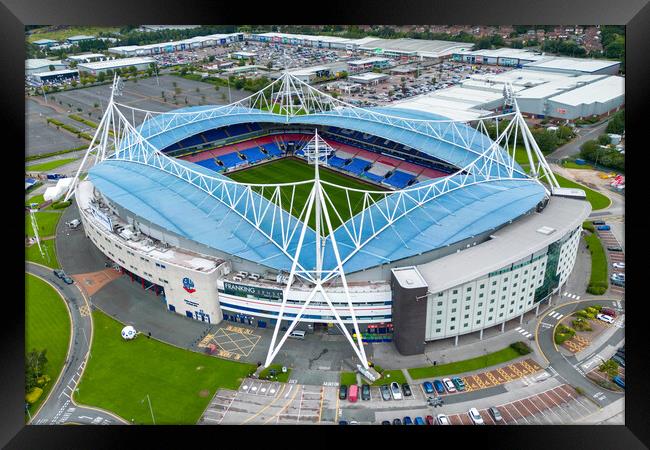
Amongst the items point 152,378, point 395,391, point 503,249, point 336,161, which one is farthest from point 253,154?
point 395,391

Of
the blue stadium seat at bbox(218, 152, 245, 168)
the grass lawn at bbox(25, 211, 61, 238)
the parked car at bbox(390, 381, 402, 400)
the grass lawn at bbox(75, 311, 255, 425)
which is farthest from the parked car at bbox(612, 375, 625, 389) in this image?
the grass lawn at bbox(25, 211, 61, 238)

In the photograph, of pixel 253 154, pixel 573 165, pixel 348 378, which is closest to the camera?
pixel 348 378

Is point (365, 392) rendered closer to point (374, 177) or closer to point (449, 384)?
point (449, 384)

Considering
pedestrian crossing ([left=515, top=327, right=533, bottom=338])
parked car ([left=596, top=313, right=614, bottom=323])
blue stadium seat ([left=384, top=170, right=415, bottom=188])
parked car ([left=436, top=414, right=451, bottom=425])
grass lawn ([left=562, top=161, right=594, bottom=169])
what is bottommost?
parked car ([left=436, top=414, right=451, bottom=425])

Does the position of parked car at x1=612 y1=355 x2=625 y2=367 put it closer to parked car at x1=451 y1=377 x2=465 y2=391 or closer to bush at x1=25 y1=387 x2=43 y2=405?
parked car at x1=451 y1=377 x2=465 y2=391

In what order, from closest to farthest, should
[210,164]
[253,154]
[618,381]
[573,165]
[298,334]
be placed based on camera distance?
[618,381] → [298,334] → [210,164] → [573,165] → [253,154]

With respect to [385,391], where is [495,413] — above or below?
below

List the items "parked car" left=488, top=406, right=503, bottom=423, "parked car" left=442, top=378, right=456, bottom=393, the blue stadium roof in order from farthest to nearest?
the blue stadium roof, "parked car" left=442, top=378, right=456, bottom=393, "parked car" left=488, top=406, right=503, bottom=423
